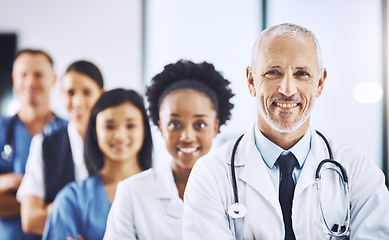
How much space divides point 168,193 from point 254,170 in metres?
0.46

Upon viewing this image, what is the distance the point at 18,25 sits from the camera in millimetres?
2223

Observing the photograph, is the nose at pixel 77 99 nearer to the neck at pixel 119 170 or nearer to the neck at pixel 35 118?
the neck at pixel 35 118

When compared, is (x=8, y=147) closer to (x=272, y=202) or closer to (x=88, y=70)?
(x=88, y=70)

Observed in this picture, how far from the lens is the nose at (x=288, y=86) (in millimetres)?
1330

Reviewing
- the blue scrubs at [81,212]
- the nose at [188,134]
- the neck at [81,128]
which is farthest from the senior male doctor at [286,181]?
the neck at [81,128]

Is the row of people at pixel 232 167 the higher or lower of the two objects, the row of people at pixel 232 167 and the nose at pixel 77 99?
the lower

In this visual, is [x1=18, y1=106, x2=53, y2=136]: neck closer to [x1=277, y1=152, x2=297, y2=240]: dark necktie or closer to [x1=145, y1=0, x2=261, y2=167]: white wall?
[x1=145, y1=0, x2=261, y2=167]: white wall

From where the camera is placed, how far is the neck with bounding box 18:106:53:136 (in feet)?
7.02

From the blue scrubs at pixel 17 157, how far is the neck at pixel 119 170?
405 mm

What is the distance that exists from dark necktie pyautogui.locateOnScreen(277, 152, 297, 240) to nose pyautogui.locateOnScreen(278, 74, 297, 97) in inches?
9.2

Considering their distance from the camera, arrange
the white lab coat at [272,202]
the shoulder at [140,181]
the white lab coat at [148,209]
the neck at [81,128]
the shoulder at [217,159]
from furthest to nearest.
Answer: the neck at [81,128], the shoulder at [140,181], the white lab coat at [148,209], the shoulder at [217,159], the white lab coat at [272,202]

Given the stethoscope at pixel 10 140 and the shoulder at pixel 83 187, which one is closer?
the shoulder at pixel 83 187

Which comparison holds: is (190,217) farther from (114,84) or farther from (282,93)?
(114,84)

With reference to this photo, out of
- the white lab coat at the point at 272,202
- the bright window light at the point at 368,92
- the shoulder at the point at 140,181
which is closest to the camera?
the white lab coat at the point at 272,202
